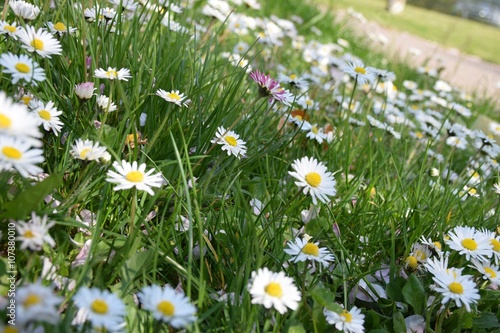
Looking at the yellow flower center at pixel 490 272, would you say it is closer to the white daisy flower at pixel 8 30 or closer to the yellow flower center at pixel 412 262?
the yellow flower center at pixel 412 262

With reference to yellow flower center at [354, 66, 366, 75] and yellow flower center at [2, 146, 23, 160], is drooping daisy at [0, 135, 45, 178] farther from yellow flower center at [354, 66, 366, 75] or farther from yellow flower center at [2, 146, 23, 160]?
yellow flower center at [354, 66, 366, 75]

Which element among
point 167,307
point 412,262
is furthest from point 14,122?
point 412,262

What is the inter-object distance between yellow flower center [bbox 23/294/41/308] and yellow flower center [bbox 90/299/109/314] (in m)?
0.08

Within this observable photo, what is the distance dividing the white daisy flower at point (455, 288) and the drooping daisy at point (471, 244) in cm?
12

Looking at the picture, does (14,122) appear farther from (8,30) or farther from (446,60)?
(446,60)

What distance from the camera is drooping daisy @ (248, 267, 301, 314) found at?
0.88 metres

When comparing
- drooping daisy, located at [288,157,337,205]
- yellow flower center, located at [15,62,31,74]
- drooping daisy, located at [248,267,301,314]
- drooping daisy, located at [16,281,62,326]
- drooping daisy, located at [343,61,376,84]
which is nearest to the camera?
drooping daisy, located at [16,281,62,326]

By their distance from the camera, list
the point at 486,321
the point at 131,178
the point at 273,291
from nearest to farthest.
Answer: the point at 273,291
the point at 131,178
the point at 486,321

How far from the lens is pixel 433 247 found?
51.3 inches

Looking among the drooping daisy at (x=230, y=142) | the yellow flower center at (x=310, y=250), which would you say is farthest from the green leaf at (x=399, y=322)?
the drooping daisy at (x=230, y=142)

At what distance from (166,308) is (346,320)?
0.41 m

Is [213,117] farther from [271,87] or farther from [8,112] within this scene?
[8,112]

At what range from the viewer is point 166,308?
2.57 ft

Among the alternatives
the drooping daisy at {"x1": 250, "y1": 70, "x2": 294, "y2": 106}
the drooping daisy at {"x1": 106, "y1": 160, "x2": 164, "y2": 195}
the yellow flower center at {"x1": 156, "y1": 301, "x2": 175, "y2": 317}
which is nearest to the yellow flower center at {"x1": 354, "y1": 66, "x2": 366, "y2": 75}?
the drooping daisy at {"x1": 250, "y1": 70, "x2": 294, "y2": 106}
